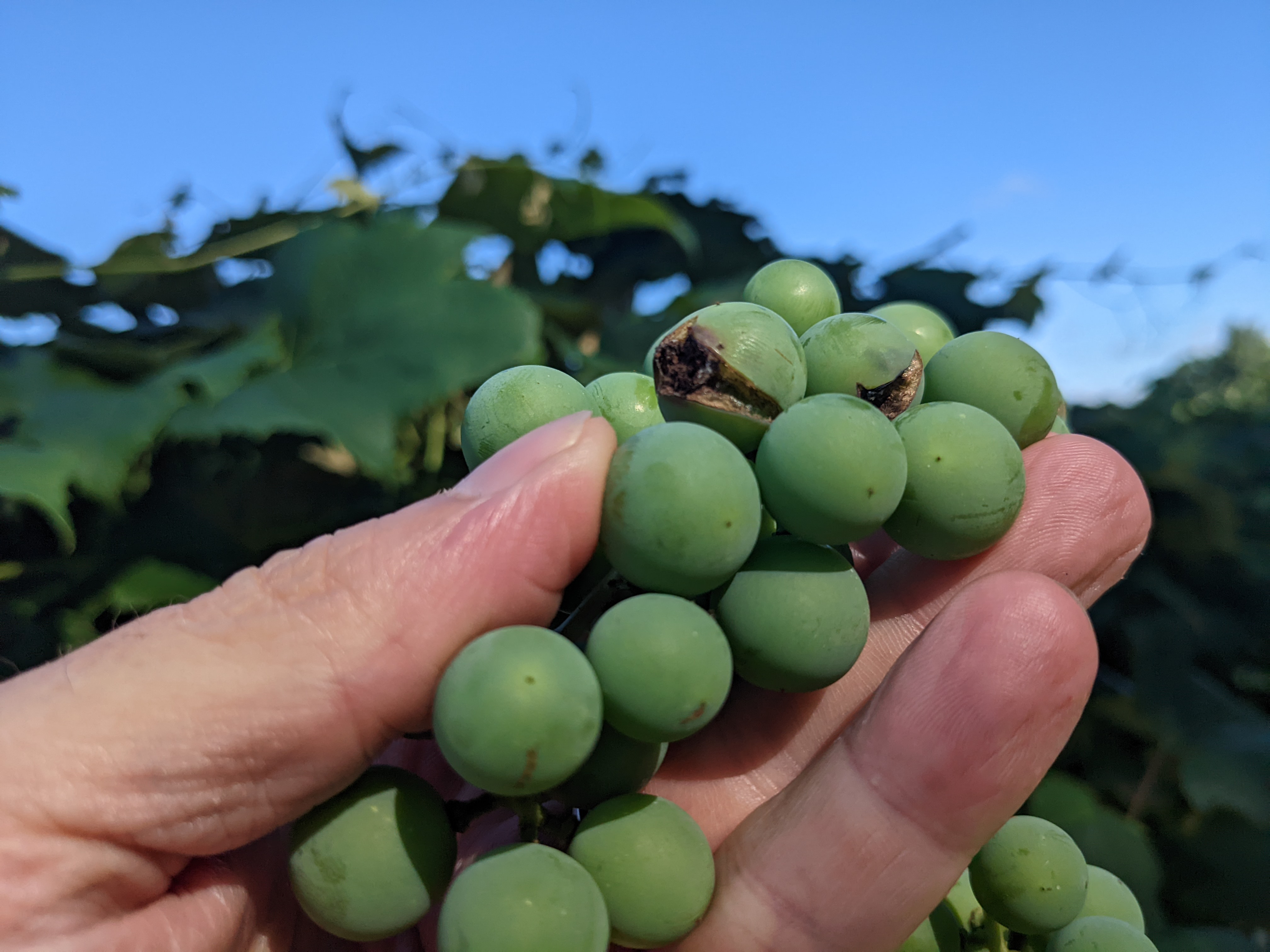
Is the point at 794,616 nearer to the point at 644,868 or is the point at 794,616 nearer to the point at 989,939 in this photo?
the point at 644,868

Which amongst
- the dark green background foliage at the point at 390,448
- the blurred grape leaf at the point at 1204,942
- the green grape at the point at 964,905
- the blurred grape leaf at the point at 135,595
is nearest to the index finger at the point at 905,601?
the green grape at the point at 964,905

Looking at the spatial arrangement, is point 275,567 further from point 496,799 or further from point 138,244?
point 138,244

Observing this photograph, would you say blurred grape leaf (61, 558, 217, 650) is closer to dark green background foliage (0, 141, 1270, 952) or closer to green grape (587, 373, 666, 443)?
dark green background foliage (0, 141, 1270, 952)

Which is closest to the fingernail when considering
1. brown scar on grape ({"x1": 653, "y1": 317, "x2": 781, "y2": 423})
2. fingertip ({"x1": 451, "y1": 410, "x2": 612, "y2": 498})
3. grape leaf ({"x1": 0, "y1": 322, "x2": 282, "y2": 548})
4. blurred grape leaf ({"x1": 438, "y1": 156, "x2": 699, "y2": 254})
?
fingertip ({"x1": 451, "y1": 410, "x2": 612, "y2": 498})

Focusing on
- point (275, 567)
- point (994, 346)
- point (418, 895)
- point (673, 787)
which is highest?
point (994, 346)

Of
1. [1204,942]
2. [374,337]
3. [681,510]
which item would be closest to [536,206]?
[374,337]

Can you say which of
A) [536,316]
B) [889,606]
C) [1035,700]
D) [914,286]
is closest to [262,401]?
[536,316]

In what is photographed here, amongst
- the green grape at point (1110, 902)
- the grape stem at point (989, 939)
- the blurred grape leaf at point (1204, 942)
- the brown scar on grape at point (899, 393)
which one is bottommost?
the blurred grape leaf at point (1204, 942)

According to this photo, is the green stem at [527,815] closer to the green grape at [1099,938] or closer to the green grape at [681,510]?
the green grape at [681,510]
